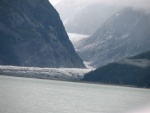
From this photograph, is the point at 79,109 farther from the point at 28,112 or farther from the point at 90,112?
the point at 28,112

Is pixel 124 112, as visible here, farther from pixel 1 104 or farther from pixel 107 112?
pixel 1 104

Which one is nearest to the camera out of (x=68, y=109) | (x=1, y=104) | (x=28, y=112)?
(x=28, y=112)

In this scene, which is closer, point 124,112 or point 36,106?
point 36,106

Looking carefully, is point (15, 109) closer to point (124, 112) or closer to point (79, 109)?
point (79, 109)

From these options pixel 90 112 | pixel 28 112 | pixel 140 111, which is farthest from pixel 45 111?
pixel 140 111

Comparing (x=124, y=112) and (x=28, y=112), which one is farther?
(x=124, y=112)

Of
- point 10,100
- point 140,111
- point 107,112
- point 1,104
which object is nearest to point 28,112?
point 1,104

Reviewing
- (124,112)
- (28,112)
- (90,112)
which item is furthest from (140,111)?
(28,112)

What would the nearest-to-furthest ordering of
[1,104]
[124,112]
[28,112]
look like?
[28,112] < [1,104] < [124,112]

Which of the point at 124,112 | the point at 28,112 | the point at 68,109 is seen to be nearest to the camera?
the point at 28,112
